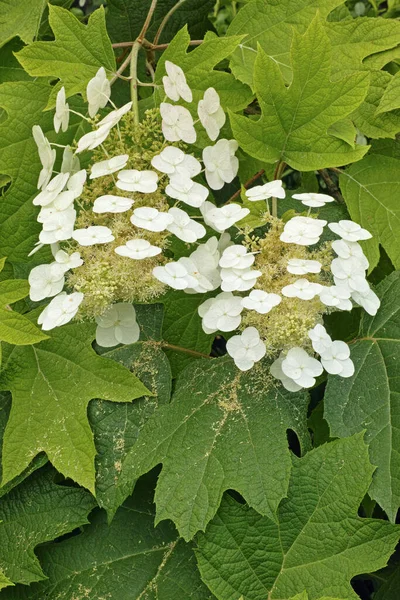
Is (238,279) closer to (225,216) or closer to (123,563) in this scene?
(225,216)

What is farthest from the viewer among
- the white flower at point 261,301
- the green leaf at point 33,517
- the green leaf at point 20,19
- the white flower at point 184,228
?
the green leaf at point 20,19

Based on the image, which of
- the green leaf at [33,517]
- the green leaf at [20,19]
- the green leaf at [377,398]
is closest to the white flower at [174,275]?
the green leaf at [377,398]

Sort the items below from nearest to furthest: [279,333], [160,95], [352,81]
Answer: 1. [279,333]
2. [352,81]
3. [160,95]

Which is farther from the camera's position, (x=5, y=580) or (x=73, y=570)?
(x=73, y=570)

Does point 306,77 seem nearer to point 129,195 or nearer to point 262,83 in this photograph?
point 262,83

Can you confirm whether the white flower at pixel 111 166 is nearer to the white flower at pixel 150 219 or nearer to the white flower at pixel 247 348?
the white flower at pixel 150 219

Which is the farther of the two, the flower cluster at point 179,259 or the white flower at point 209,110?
the white flower at point 209,110

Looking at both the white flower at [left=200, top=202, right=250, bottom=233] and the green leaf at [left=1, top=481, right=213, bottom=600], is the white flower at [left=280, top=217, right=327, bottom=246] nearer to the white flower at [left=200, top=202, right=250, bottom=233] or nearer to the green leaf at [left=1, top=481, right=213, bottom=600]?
the white flower at [left=200, top=202, right=250, bottom=233]

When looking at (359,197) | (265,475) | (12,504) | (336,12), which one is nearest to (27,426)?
(12,504)
